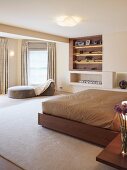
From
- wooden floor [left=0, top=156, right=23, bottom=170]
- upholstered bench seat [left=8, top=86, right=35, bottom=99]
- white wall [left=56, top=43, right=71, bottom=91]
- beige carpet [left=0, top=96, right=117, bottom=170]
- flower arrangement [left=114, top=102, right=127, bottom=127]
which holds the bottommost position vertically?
wooden floor [left=0, top=156, right=23, bottom=170]

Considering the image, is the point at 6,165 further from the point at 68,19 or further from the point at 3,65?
the point at 3,65

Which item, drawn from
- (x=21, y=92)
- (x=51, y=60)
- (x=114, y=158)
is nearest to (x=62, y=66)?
(x=51, y=60)

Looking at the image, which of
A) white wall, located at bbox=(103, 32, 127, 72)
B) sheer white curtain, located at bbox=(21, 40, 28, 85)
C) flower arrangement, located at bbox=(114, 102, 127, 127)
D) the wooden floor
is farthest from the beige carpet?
sheer white curtain, located at bbox=(21, 40, 28, 85)

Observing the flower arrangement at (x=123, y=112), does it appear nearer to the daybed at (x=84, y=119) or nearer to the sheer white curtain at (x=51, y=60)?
the daybed at (x=84, y=119)

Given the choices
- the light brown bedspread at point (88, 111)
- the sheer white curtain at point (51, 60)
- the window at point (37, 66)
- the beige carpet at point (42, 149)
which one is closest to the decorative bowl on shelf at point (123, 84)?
the light brown bedspread at point (88, 111)

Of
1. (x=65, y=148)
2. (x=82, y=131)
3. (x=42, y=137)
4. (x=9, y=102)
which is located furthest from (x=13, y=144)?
(x=9, y=102)

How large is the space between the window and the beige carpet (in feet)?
13.3

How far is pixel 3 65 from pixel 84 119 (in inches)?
205

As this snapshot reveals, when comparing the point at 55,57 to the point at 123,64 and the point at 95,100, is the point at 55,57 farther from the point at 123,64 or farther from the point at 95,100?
the point at 95,100

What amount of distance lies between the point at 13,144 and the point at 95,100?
68.0 inches

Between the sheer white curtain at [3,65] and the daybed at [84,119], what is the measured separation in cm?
417

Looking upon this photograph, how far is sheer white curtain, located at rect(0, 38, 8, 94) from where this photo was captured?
23.1ft

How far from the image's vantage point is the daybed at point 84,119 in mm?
2686

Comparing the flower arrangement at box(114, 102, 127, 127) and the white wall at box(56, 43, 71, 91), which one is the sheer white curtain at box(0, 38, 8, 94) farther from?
the flower arrangement at box(114, 102, 127, 127)
